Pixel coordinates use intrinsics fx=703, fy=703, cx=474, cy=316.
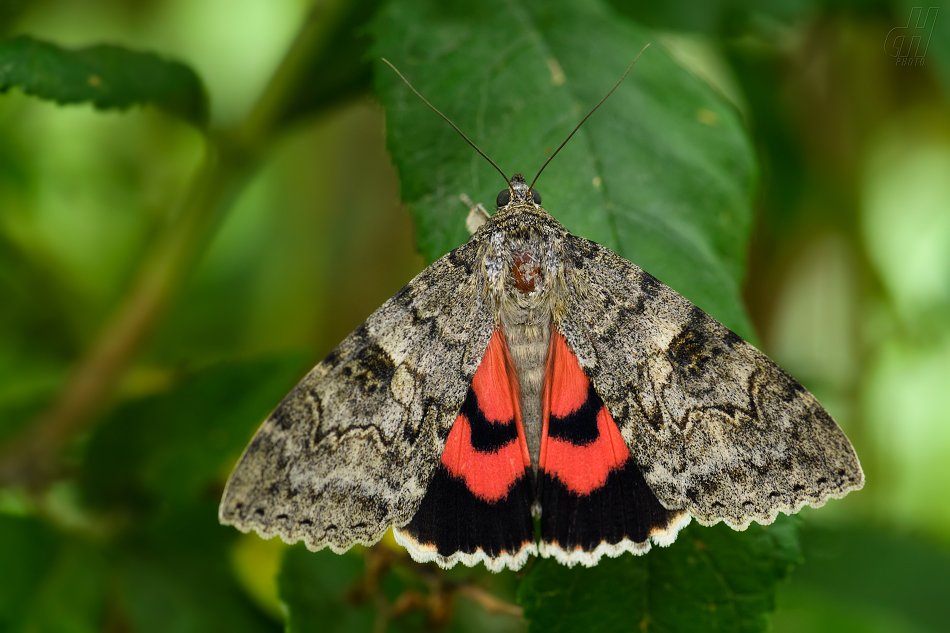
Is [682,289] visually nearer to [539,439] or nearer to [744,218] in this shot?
[744,218]

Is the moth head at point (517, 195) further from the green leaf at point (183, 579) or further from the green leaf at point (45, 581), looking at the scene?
the green leaf at point (45, 581)

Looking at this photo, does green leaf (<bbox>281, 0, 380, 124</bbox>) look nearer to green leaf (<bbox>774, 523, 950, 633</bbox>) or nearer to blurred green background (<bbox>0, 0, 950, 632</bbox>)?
blurred green background (<bbox>0, 0, 950, 632</bbox>)

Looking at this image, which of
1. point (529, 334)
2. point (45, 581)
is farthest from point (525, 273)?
point (45, 581)

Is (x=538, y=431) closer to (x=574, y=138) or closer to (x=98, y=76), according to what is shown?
(x=574, y=138)

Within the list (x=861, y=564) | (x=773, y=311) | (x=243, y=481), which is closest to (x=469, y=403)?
(x=243, y=481)

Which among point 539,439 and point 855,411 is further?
point 855,411

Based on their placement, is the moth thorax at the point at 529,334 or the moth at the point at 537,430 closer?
the moth at the point at 537,430

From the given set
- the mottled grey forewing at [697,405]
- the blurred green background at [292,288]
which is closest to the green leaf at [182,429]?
the blurred green background at [292,288]
